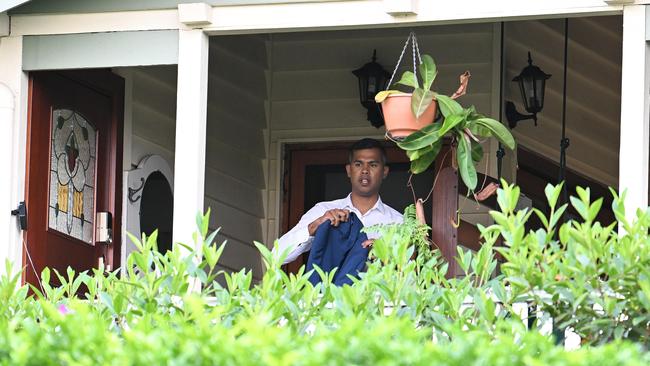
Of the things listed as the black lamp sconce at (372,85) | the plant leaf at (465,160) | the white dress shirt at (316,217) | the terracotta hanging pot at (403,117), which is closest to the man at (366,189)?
the white dress shirt at (316,217)

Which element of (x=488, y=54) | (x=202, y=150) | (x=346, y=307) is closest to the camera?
(x=346, y=307)

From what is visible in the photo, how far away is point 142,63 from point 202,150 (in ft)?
1.81

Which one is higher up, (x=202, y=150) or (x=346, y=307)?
(x=202, y=150)

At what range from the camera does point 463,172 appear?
671 cm

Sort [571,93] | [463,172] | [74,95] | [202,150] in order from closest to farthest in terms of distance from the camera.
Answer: [463,172] < [202,150] < [74,95] < [571,93]

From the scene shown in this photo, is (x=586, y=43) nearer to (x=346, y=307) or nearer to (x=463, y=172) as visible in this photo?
(x=463, y=172)

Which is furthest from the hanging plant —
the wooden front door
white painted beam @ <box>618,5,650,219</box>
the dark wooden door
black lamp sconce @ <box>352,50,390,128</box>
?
the dark wooden door

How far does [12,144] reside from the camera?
24.2 ft

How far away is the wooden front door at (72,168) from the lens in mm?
7477

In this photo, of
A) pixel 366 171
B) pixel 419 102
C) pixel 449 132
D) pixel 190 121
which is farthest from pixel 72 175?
pixel 449 132

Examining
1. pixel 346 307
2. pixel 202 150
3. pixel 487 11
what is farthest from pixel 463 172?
pixel 346 307

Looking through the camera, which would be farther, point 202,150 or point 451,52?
point 451,52

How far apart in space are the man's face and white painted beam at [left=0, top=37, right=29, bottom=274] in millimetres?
1973

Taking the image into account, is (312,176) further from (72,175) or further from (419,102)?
(419,102)
